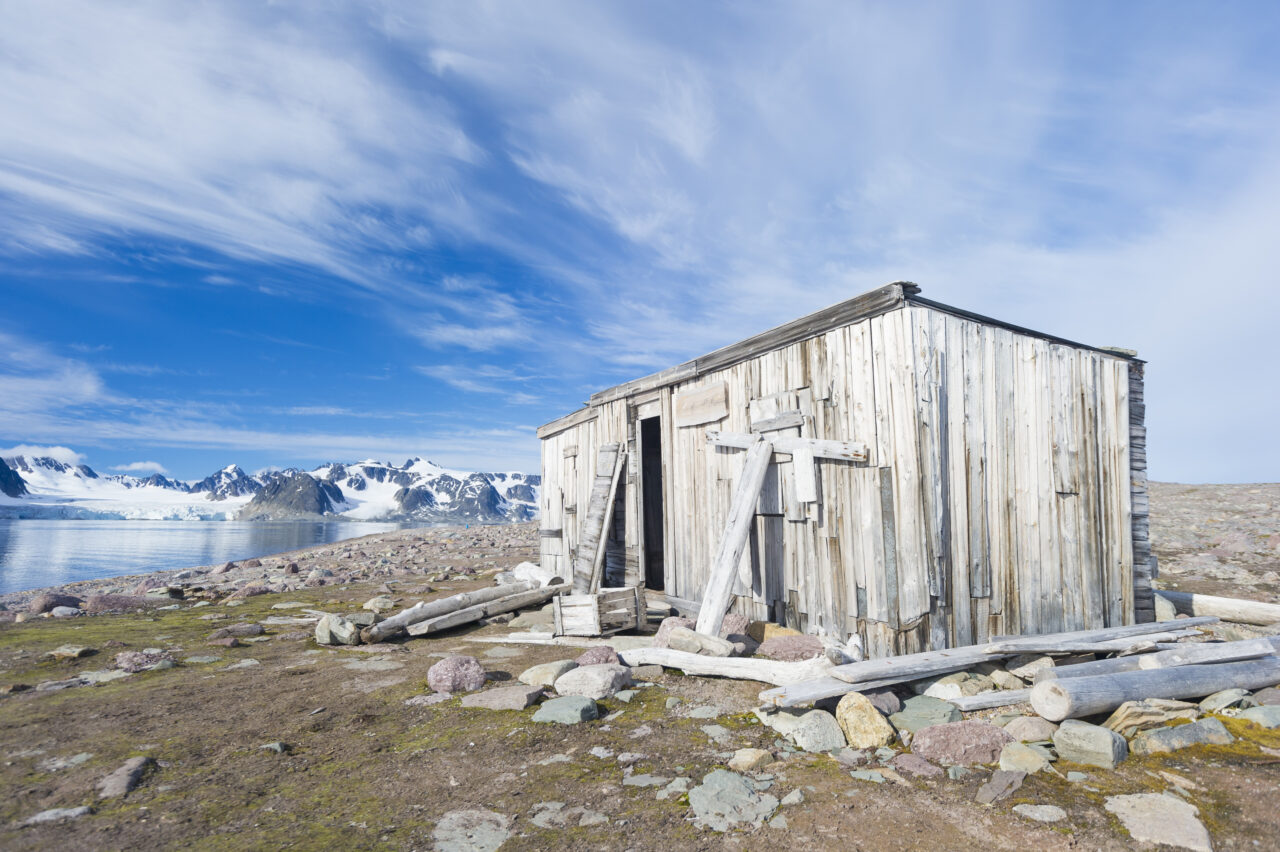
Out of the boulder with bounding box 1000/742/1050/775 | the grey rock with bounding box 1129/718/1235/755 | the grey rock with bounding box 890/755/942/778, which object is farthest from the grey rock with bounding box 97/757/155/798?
the grey rock with bounding box 1129/718/1235/755

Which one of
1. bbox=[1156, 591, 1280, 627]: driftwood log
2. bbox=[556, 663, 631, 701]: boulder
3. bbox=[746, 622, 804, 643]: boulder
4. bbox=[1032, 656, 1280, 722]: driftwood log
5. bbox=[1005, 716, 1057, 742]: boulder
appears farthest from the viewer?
bbox=[1156, 591, 1280, 627]: driftwood log

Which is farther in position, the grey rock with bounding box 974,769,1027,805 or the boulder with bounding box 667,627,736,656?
the boulder with bounding box 667,627,736,656

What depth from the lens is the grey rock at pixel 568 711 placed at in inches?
213

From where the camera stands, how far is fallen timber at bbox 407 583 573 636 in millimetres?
9430

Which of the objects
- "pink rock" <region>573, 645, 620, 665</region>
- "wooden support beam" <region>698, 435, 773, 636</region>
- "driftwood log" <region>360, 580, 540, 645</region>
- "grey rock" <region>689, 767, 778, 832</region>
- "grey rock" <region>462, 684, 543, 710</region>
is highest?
"wooden support beam" <region>698, 435, 773, 636</region>

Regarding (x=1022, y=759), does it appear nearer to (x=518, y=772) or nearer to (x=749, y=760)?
(x=749, y=760)

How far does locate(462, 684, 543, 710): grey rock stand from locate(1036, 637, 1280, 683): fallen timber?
466cm

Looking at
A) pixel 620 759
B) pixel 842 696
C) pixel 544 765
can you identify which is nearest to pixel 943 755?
pixel 842 696

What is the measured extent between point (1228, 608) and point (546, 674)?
9452 millimetres

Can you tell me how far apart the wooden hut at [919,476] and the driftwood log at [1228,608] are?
5.31ft

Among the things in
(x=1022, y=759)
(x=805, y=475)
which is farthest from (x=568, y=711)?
(x=805, y=475)

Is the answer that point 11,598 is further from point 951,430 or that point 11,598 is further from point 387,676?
point 951,430

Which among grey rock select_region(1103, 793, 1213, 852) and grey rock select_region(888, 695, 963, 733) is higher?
grey rock select_region(1103, 793, 1213, 852)

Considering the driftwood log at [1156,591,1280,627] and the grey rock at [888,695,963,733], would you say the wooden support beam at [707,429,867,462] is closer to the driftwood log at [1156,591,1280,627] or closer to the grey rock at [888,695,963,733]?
the grey rock at [888,695,963,733]
